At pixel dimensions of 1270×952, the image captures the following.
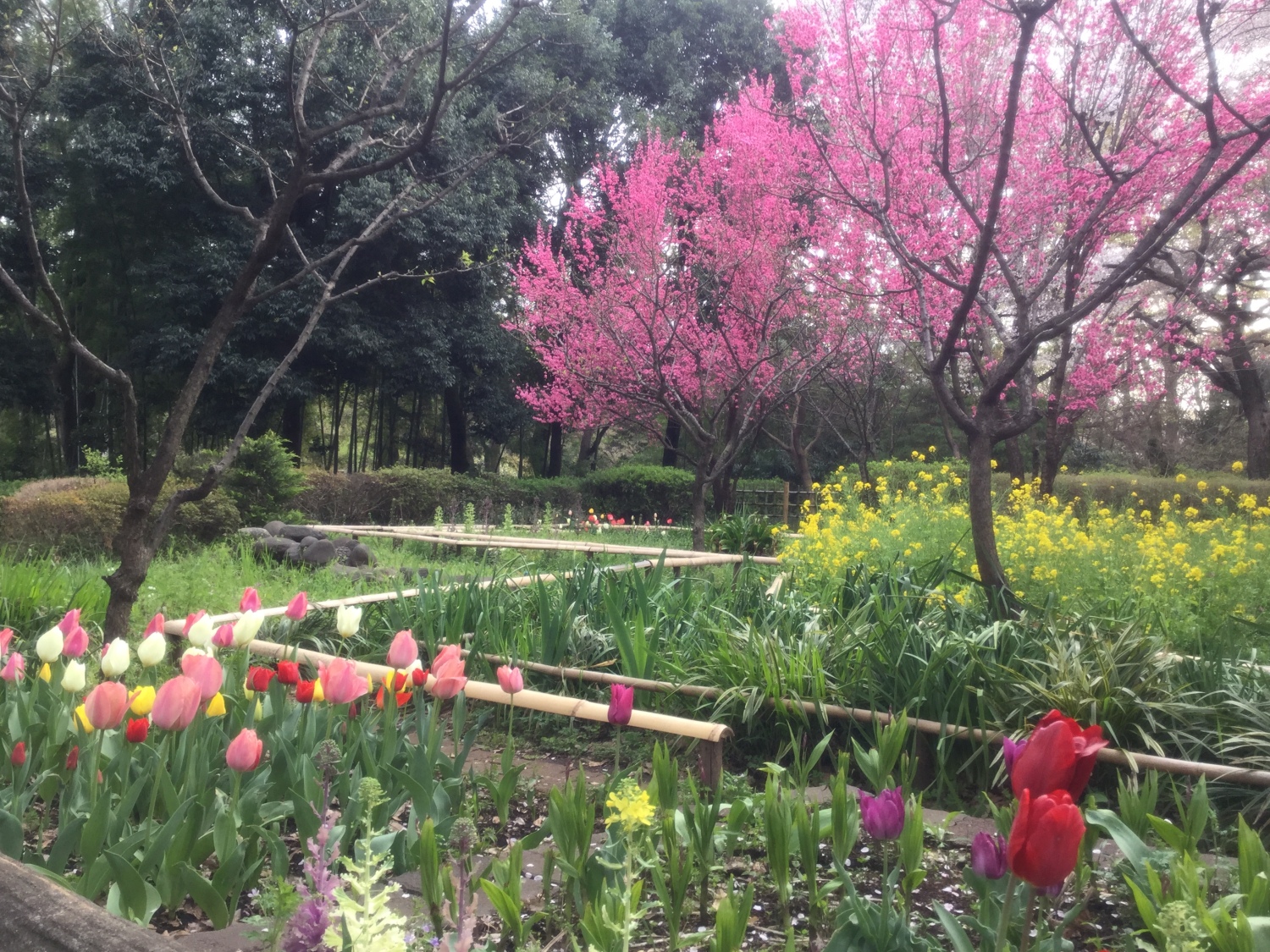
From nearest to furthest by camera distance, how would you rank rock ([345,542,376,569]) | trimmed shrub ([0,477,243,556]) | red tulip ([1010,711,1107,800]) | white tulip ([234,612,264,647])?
1. red tulip ([1010,711,1107,800])
2. white tulip ([234,612,264,647])
3. trimmed shrub ([0,477,243,556])
4. rock ([345,542,376,569])

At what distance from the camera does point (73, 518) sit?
25.0ft

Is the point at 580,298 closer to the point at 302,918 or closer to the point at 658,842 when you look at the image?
the point at 658,842

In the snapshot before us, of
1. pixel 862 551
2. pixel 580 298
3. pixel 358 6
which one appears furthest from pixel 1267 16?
pixel 358 6

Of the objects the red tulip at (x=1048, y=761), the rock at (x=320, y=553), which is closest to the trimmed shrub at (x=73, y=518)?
the rock at (x=320, y=553)

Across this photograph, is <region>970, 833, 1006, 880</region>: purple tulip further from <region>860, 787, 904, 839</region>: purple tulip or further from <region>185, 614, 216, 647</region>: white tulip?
<region>185, 614, 216, 647</region>: white tulip

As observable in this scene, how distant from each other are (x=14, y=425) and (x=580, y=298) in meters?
20.3

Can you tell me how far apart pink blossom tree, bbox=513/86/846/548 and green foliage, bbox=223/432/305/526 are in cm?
380

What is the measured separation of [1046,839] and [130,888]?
142cm

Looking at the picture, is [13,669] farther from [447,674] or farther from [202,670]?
[447,674]

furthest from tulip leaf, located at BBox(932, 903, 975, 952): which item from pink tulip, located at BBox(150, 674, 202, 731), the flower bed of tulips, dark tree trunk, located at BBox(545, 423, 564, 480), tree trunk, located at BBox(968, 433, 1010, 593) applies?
dark tree trunk, located at BBox(545, 423, 564, 480)

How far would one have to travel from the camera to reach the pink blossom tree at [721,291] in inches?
361

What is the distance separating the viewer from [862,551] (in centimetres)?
527

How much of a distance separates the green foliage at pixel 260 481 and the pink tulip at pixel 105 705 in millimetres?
8897

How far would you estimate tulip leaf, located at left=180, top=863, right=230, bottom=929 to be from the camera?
60.1 inches
